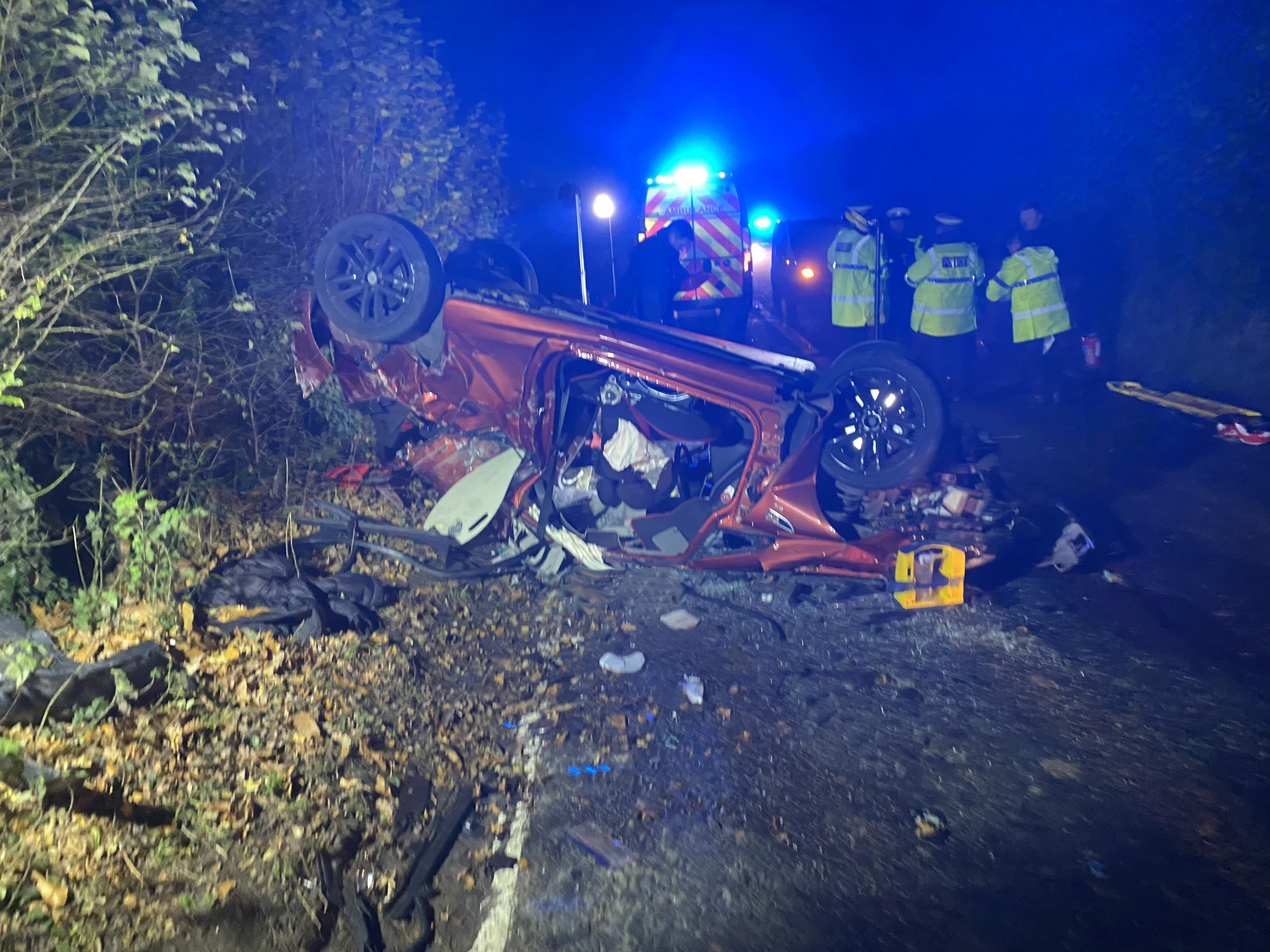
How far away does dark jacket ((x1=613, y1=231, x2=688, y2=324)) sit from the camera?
8.28 metres

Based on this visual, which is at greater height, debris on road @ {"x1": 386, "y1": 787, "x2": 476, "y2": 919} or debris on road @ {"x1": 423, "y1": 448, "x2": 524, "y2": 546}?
debris on road @ {"x1": 423, "y1": 448, "x2": 524, "y2": 546}

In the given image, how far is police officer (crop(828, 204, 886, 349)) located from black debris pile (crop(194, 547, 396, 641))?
226 inches

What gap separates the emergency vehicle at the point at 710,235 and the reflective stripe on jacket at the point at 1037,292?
3.54 meters

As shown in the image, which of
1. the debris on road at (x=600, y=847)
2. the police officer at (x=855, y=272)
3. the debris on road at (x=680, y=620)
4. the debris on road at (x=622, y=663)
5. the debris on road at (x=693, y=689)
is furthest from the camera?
the police officer at (x=855, y=272)

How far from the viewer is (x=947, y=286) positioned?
24.5 ft

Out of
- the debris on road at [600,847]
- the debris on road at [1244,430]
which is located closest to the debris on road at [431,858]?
the debris on road at [600,847]

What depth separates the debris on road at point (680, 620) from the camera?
15.0ft

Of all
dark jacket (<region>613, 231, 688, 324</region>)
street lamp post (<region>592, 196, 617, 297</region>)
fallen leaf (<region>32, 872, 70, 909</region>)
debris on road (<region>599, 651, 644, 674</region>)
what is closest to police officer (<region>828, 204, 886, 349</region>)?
dark jacket (<region>613, 231, 688, 324</region>)

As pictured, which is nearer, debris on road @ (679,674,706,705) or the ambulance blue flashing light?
debris on road @ (679,674,706,705)

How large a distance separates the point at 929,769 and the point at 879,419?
A: 3172 millimetres

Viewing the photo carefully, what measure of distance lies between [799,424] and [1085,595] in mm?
2132

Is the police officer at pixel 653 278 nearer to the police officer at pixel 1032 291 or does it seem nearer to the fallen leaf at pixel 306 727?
the police officer at pixel 1032 291

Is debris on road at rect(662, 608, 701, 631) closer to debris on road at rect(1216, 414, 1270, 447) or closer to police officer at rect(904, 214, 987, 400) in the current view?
police officer at rect(904, 214, 987, 400)

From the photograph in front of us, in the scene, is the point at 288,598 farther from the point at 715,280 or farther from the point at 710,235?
the point at 710,235
